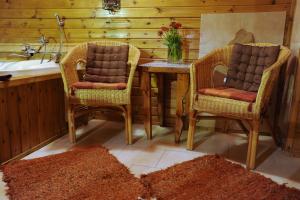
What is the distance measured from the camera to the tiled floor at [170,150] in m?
2.05

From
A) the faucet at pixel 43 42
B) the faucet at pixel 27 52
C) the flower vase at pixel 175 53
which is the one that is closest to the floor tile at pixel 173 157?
the flower vase at pixel 175 53

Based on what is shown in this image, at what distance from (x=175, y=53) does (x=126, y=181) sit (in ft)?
4.45

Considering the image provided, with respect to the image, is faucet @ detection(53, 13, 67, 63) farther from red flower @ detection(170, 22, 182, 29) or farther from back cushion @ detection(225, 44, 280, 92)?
back cushion @ detection(225, 44, 280, 92)

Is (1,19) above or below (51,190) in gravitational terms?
above

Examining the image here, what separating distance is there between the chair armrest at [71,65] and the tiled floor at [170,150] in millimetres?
554

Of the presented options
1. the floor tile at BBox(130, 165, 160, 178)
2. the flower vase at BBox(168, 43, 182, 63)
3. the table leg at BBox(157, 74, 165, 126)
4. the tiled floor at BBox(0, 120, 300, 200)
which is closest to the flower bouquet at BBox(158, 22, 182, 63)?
the flower vase at BBox(168, 43, 182, 63)

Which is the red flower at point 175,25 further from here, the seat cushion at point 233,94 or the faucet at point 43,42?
the faucet at point 43,42

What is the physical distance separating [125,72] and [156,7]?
2.54 feet

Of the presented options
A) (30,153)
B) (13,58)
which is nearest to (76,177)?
(30,153)

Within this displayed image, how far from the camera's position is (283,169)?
81.1 inches

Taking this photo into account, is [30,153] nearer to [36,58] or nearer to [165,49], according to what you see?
[36,58]

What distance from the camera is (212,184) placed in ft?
5.98

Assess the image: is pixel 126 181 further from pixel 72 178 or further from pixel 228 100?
pixel 228 100

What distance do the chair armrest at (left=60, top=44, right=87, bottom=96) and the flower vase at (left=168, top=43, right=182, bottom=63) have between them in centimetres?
84
